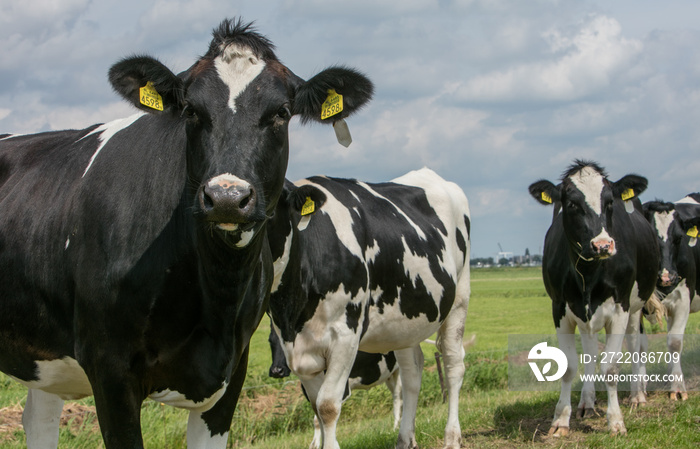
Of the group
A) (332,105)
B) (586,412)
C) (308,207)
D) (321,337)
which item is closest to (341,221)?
(308,207)

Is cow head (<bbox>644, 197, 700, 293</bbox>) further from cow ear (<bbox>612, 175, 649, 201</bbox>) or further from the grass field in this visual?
cow ear (<bbox>612, 175, 649, 201</bbox>)

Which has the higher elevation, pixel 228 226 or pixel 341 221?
pixel 341 221

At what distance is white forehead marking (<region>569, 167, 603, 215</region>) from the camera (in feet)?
30.2

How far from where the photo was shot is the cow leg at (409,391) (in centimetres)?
804

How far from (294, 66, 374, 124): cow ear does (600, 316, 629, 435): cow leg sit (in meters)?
5.92

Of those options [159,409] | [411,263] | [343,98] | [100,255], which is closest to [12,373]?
[100,255]

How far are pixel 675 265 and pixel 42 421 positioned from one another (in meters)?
10.6

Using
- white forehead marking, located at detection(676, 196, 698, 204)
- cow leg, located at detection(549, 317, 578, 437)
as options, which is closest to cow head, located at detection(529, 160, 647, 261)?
cow leg, located at detection(549, 317, 578, 437)

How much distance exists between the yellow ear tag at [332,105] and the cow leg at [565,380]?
19.4 ft

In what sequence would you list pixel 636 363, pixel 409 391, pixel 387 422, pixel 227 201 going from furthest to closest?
pixel 387 422 < pixel 636 363 < pixel 409 391 < pixel 227 201

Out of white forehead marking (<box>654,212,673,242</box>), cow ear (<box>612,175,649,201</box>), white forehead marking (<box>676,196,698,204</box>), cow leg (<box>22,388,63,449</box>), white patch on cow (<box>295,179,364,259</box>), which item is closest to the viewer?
cow leg (<box>22,388,63,449</box>)

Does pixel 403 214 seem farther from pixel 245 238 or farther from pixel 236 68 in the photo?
pixel 245 238

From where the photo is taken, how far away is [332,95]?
13.7ft

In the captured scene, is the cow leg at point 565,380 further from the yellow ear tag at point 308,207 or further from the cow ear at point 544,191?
the yellow ear tag at point 308,207
